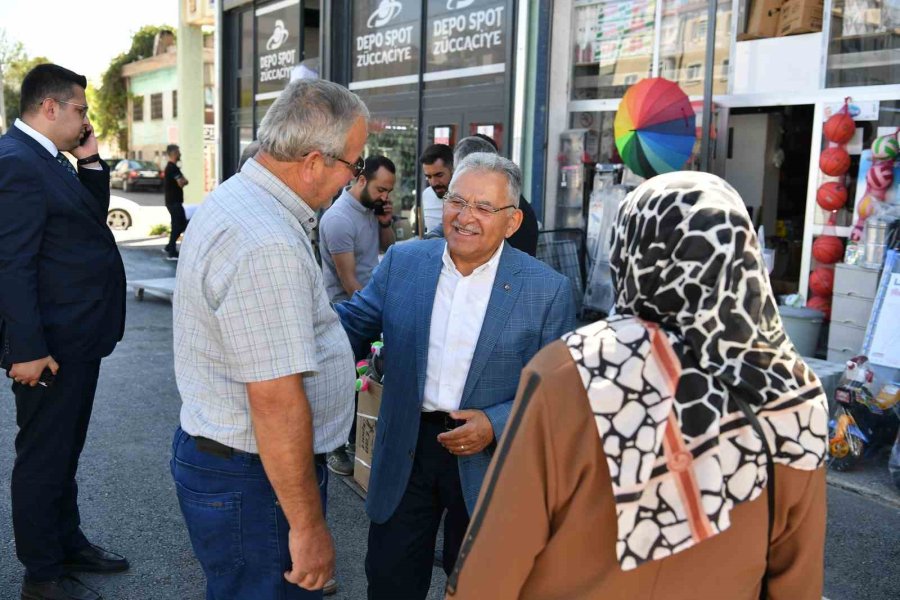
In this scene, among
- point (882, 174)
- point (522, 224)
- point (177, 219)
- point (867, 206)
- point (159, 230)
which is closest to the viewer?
point (522, 224)

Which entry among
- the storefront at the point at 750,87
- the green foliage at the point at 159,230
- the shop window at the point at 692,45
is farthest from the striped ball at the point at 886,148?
the green foliage at the point at 159,230

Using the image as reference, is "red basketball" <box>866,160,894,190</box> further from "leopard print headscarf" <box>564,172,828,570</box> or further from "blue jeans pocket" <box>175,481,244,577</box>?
"blue jeans pocket" <box>175,481,244,577</box>

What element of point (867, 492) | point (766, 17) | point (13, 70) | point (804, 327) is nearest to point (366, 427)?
point (867, 492)

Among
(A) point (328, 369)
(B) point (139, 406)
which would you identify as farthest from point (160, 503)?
(A) point (328, 369)

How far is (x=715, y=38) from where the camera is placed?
745 centimetres

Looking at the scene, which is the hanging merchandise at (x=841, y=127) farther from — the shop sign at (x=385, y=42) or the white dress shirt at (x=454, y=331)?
the shop sign at (x=385, y=42)

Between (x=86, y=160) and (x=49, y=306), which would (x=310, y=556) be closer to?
(x=49, y=306)

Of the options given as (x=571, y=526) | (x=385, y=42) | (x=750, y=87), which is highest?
(x=385, y=42)

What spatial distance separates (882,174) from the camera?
623 centimetres

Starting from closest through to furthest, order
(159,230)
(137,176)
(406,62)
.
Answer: (406,62) → (159,230) → (137,176)

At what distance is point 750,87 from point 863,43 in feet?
3.16

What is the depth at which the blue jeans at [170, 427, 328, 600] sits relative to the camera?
2.15m

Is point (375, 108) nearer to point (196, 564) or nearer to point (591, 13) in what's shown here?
point (591, 13)

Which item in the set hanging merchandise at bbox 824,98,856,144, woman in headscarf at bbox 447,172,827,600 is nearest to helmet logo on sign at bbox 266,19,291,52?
hanging merchandise at bbox 824,98,856,144
